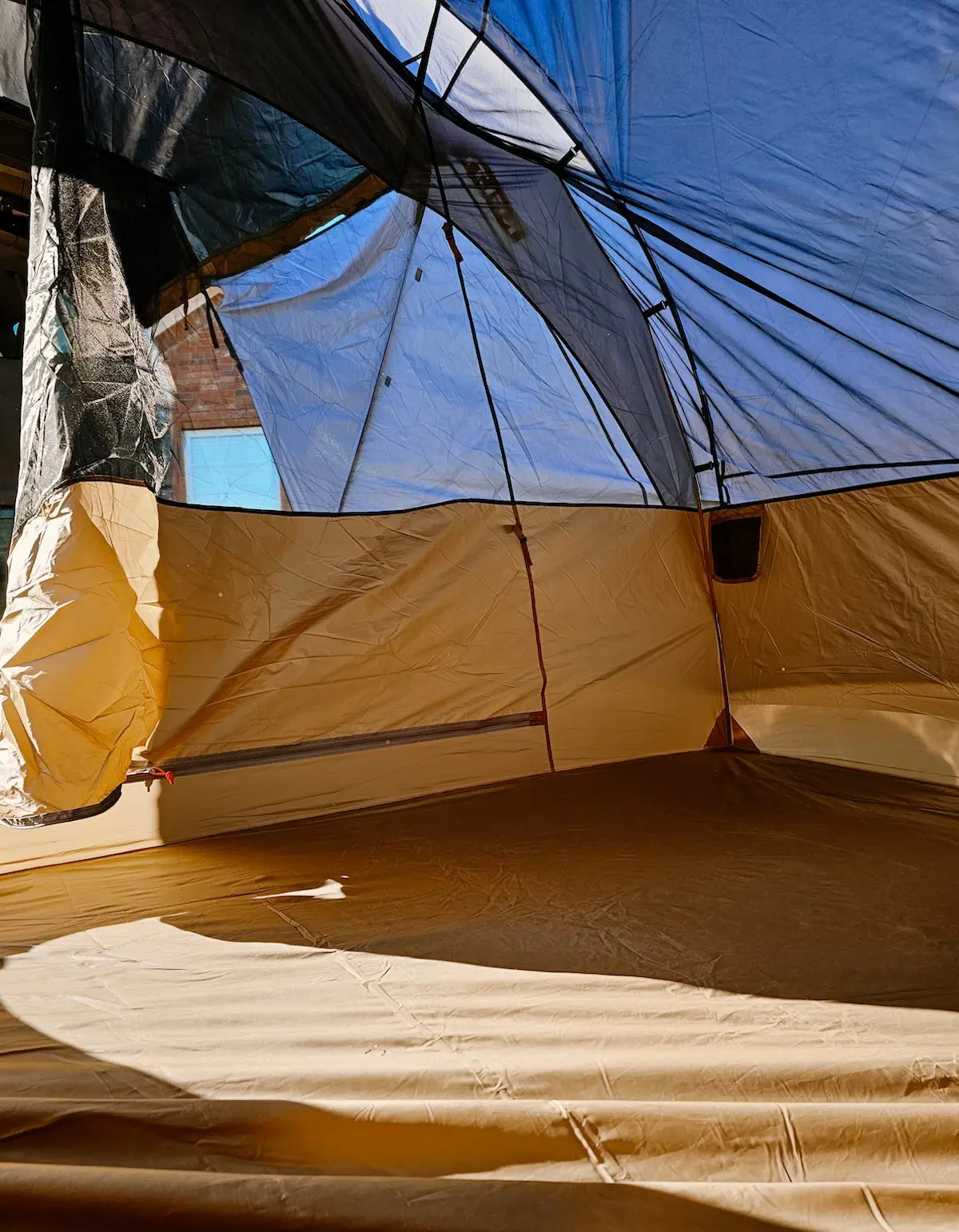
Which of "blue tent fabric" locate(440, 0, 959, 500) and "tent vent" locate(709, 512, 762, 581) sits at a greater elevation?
"blue tent fabric" locate(440, 0, 959, 500)

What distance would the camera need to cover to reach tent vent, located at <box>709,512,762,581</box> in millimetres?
2611

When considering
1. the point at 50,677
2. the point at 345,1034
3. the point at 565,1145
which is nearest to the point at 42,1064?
the point at 345,1034

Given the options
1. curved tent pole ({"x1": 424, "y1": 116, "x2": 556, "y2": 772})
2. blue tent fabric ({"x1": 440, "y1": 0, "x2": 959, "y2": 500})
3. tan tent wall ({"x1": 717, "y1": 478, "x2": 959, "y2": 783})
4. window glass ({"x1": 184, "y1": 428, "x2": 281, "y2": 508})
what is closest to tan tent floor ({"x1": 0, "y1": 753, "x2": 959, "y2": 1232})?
tan tent wall ({"x1": 717, "y1": 478, "x2": 959, "y2": 783})

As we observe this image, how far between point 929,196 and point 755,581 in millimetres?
1267

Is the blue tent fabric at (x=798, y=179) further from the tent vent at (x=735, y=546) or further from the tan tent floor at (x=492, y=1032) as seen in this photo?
the tan tent floor at (x=492, y=1032)

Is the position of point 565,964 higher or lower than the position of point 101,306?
lower

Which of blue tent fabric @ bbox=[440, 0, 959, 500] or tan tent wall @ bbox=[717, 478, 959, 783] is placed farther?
tan tent wall @ bbox=[717, 478, 959, 783]

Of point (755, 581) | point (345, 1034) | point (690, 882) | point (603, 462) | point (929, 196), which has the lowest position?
point (690, 882)

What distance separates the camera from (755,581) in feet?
8.59

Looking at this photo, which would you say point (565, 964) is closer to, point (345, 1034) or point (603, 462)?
point (345, 1034)

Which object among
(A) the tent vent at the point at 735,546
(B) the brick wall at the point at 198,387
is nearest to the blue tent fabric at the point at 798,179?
(A) the tent vent at the point at 735,546

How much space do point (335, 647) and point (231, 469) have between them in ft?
1.68

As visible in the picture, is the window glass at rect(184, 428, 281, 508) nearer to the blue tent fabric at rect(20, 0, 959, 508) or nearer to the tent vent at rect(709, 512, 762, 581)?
the blue tent fabric at rect(20, 0, 959, 508)

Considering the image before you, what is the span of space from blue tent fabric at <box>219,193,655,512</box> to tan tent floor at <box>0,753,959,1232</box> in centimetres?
99
